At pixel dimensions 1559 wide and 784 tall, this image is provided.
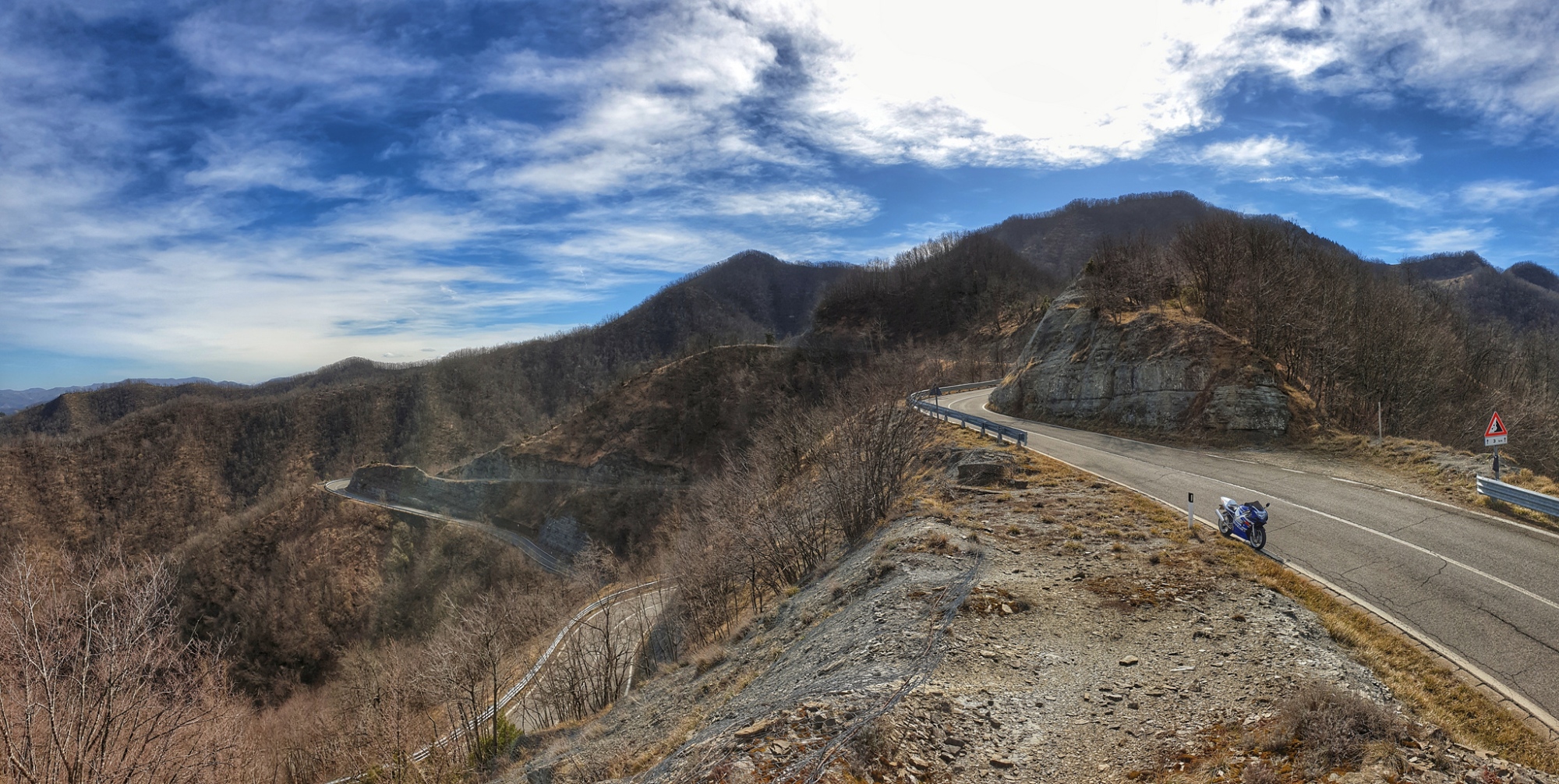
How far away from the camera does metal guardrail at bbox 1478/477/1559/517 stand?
1291cm

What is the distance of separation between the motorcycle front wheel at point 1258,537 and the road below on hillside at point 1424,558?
12.6 inches

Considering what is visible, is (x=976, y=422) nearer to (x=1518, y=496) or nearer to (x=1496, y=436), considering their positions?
(x=1496, y=436)

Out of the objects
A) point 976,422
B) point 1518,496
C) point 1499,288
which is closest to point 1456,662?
point 1518,496

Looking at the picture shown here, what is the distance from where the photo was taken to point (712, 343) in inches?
3684

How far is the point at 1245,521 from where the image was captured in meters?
13.8

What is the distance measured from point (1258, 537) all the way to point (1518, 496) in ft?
20.3

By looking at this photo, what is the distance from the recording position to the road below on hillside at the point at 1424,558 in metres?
8.88

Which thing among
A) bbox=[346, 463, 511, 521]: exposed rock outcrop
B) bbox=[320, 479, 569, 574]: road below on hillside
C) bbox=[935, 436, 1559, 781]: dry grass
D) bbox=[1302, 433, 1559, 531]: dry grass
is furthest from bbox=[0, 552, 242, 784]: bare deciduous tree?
bbox=[346, 463, 511, 521]: exposed rock outcrop

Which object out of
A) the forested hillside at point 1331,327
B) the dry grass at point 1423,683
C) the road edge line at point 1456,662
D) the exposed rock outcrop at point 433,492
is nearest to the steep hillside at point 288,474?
the exposed rock outcrop at point 433,492

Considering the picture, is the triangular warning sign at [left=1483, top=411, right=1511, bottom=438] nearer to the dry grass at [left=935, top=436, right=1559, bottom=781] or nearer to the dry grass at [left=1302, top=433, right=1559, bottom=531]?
the dry grass at [left=1302, top=433, right=1559, bottom=531]

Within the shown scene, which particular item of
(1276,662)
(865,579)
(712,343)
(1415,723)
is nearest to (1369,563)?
(1276,662)

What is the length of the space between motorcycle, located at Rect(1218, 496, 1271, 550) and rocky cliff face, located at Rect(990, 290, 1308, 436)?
12.7 meters

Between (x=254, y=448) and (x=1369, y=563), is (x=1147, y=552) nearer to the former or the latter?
(x=1369, y=563)

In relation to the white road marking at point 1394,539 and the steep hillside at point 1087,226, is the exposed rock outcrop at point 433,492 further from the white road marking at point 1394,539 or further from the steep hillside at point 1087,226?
the steep hillside at point 1087,226
